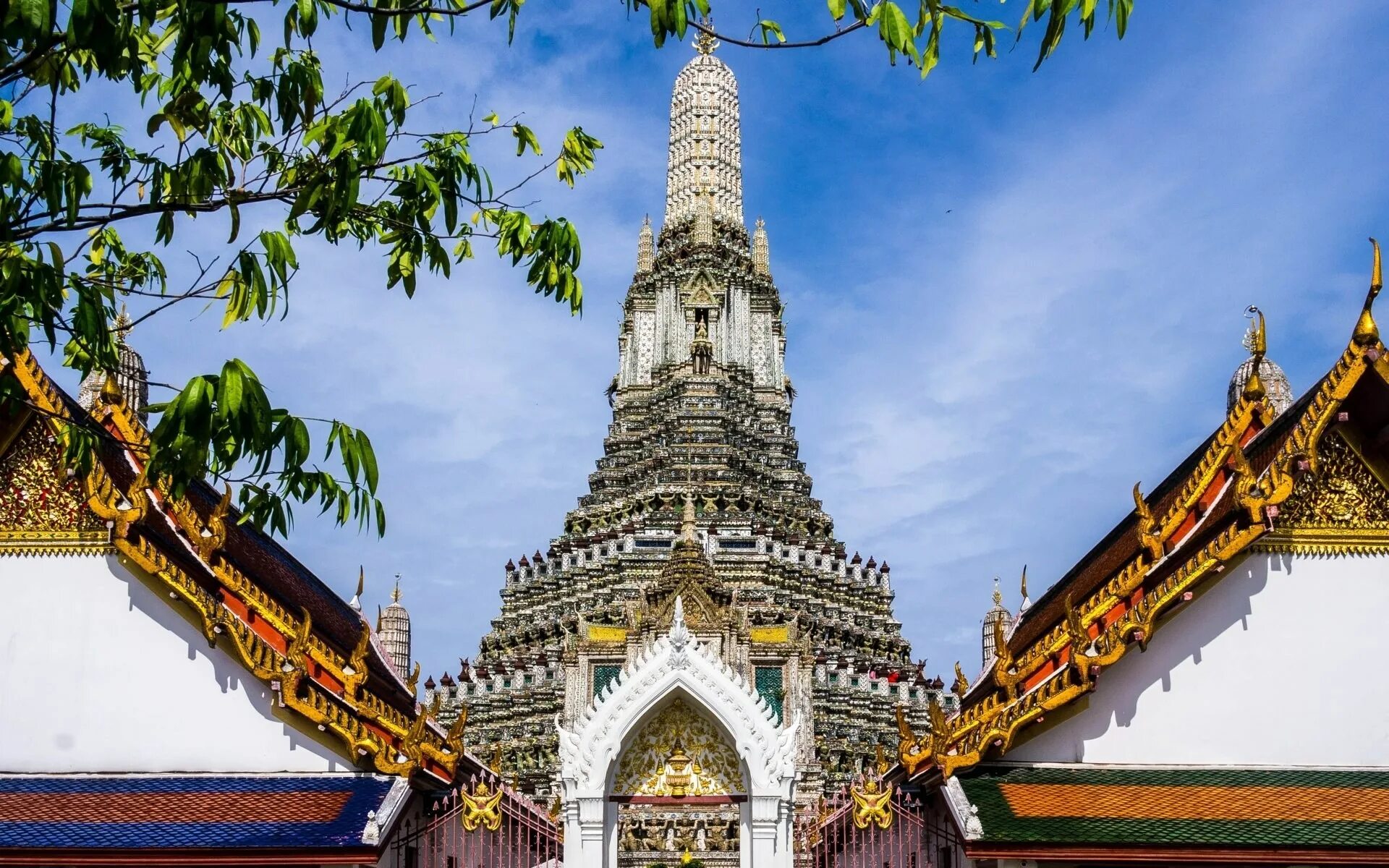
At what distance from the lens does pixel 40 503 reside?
1283 centimetres

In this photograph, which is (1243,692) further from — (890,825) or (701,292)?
(701,292)

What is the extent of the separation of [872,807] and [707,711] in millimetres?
1492

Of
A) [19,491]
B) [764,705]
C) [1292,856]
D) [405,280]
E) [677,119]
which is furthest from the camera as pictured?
[677,119]

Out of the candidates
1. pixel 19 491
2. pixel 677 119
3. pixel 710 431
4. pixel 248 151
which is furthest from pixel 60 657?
pixel 677 119

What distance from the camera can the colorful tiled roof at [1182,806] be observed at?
1111 centimetres

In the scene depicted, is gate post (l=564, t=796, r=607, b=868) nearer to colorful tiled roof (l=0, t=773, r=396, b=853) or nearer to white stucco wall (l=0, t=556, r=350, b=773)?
colorful tiled roof (l=0, t=773, r=396, b=853)

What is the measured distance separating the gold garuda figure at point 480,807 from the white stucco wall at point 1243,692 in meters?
4.14

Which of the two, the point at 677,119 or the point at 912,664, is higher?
the point at 677,119

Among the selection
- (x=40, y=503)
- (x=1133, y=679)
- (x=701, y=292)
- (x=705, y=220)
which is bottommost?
(x=1133, y=679)

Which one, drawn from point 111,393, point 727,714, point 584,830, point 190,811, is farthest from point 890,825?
point 111,393

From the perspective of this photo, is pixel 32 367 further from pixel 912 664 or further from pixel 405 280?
pixel 912 664

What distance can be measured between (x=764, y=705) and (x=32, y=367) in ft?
21.5

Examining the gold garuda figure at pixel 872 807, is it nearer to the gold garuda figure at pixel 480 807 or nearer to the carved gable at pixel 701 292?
the gold garuda figure at pixel 480 807

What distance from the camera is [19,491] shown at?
1291 centimetres
